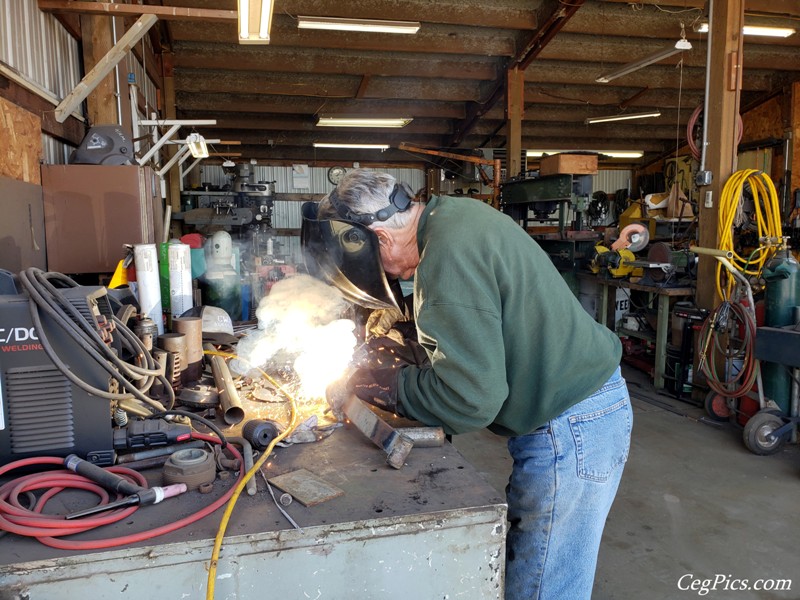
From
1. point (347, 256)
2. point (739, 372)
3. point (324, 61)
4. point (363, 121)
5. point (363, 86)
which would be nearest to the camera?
point (347, 256)

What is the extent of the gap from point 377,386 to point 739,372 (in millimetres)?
3790

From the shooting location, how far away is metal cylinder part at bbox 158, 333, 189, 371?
A: 1908mm

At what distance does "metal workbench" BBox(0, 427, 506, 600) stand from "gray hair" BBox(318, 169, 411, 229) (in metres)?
0.65

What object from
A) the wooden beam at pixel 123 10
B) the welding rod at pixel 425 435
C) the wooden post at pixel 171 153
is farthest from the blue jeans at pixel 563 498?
the wooden post at pixel 171 153

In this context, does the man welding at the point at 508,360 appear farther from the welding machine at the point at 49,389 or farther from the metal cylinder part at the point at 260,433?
the welding machine at the point at 49,389

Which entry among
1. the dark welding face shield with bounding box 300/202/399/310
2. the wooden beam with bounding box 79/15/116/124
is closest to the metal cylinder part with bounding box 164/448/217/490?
the dark welding face shield with bounding box 300/202/399/310

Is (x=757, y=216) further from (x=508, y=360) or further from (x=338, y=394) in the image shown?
(x=338, y=394)

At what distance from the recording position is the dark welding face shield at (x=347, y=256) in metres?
1.55

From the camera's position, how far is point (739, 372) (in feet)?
14.2

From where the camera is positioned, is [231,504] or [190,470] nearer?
[231,504]

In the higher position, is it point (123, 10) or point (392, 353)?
point (123, 10)

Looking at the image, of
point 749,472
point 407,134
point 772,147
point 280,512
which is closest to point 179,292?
point 280,512

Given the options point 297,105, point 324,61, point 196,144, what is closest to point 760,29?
point 324,61

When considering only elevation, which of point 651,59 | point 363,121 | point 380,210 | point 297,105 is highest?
point 651,59
